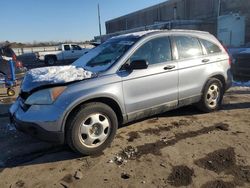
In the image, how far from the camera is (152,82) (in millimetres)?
4992

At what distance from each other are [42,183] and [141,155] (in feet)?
4.85

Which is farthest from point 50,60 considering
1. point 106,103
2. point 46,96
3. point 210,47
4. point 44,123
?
point 44,123

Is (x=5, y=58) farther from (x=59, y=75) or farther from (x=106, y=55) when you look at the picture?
(x=59, y=75)

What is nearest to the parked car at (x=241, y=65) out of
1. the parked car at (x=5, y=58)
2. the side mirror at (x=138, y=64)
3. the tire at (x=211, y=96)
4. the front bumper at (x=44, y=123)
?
the tire at (x=211, y=96)

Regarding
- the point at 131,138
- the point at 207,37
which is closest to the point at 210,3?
the point at 207,37

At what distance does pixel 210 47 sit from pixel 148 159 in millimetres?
3067

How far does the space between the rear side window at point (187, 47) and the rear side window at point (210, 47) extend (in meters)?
0.19

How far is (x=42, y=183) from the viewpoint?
371cm

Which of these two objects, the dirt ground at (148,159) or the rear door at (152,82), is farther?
the rear door at (152,82)

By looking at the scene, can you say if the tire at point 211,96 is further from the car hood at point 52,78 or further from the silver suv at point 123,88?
the car hood at point 52,78

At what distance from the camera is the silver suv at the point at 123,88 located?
413cm

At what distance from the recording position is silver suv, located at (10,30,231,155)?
13.5 feet

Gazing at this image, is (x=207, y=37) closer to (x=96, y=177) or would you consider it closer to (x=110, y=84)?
(x=110, y=84)

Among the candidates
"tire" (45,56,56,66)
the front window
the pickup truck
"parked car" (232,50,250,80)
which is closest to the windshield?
the front window
